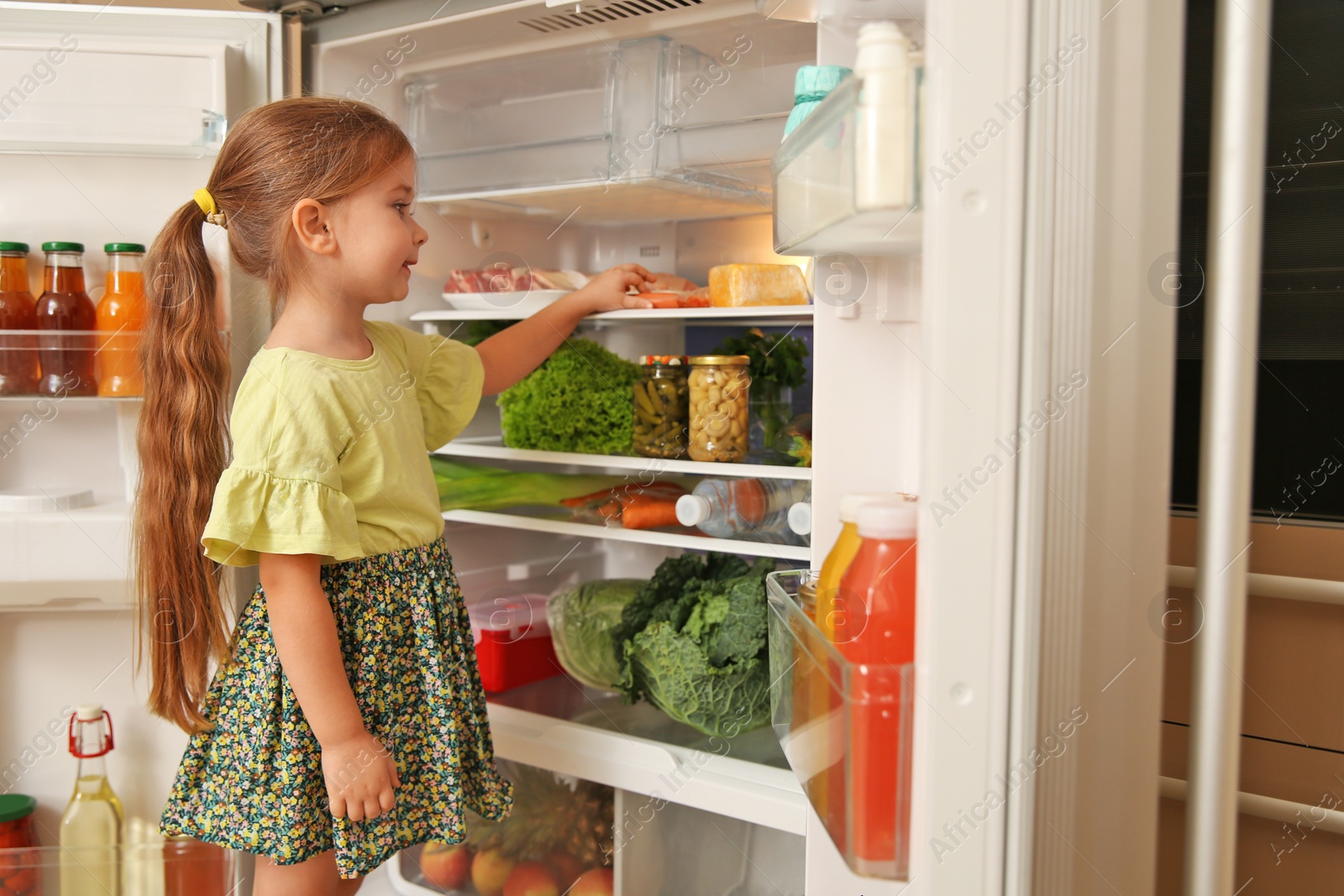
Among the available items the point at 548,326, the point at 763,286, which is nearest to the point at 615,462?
the point at 548,326

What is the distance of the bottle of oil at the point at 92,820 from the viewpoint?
4.42 ft

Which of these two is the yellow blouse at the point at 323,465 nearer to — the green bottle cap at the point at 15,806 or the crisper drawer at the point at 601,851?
the crisper drawer at the point at 601,851

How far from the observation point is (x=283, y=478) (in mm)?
1022

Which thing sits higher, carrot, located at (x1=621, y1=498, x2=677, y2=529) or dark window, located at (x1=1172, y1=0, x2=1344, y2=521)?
dark window, located at (x1=1172, y1=0, x2=1344, y2=521)

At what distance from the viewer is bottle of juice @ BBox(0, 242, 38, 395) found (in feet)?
4.16

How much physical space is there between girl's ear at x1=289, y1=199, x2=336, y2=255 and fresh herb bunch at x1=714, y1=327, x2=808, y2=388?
55 cm

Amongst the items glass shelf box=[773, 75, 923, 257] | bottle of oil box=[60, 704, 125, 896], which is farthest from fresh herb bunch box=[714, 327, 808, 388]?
Answer: bottle of oil box=[60, 704, 125, 896]

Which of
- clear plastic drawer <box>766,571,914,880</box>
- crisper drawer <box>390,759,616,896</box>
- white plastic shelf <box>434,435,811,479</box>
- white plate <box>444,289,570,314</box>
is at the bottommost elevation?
crisper drawer <box>390,759,616,896</box>

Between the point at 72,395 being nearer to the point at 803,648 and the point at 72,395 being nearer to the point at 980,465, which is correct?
the point at 803,648

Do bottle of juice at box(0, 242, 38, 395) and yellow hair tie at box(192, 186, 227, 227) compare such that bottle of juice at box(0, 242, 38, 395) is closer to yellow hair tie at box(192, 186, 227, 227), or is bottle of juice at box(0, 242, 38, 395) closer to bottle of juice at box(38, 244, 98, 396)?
bottle of juice at box(38, 244, 98, 396)

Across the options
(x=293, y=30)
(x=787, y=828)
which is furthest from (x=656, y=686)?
(x=293, y=30)

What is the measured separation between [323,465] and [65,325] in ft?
1.77

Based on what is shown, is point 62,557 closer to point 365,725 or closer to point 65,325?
point 65,325

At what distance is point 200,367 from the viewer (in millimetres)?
1175
